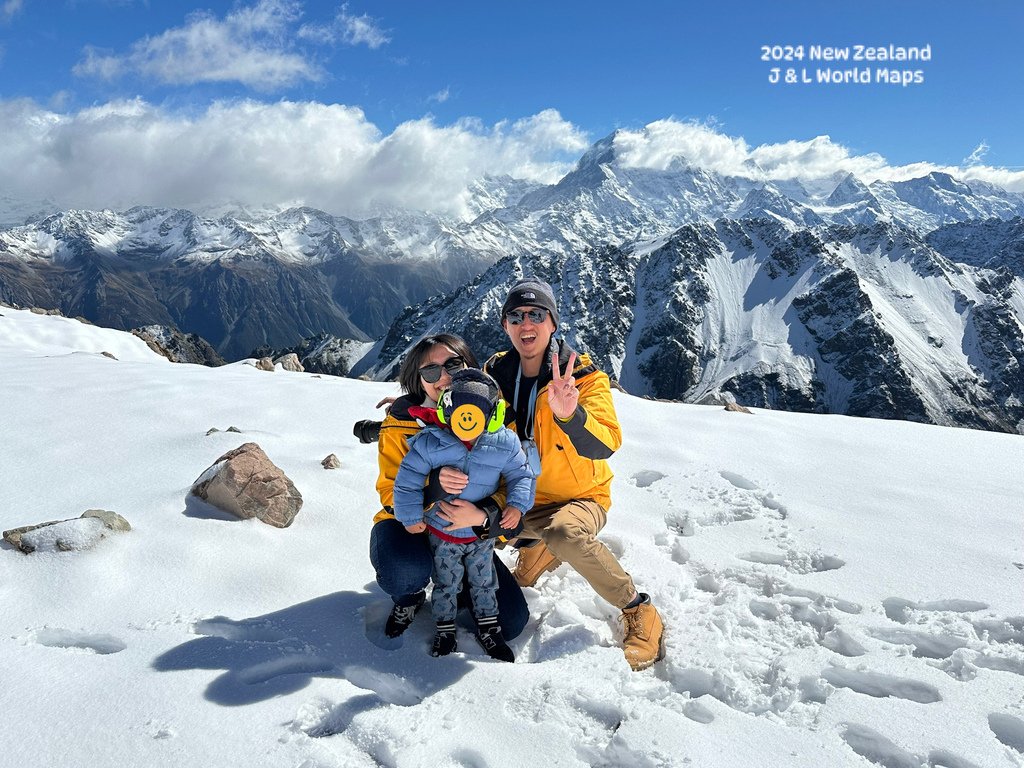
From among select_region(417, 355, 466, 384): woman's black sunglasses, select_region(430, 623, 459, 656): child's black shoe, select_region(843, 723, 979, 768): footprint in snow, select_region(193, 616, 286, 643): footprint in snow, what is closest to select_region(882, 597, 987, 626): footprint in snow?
select_region(843, 723, 979, 768): footprint in snow

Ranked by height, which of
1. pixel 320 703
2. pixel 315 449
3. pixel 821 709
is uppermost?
pixel 315 449

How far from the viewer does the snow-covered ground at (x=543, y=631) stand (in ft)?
11.2

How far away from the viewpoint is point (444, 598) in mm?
4484

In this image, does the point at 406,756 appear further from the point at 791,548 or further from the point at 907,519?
the point at 907,519

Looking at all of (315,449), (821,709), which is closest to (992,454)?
(821,709)

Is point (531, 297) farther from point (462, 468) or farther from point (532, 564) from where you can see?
point (532, 564)

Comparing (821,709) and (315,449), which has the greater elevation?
(315,449)

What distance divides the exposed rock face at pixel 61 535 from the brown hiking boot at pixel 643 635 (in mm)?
4694

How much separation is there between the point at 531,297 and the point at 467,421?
62.9 inches

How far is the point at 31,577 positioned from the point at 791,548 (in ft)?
22.9

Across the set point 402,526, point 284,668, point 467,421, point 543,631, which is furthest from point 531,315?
point 284,668

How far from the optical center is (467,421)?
4.12 meters

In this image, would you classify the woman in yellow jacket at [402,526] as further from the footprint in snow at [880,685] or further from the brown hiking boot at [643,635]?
the footprint in snow at [880,685]

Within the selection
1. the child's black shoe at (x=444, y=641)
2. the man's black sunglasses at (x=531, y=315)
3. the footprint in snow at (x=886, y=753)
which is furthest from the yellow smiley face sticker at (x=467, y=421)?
the footprint in snow at (x=886, y=753)
